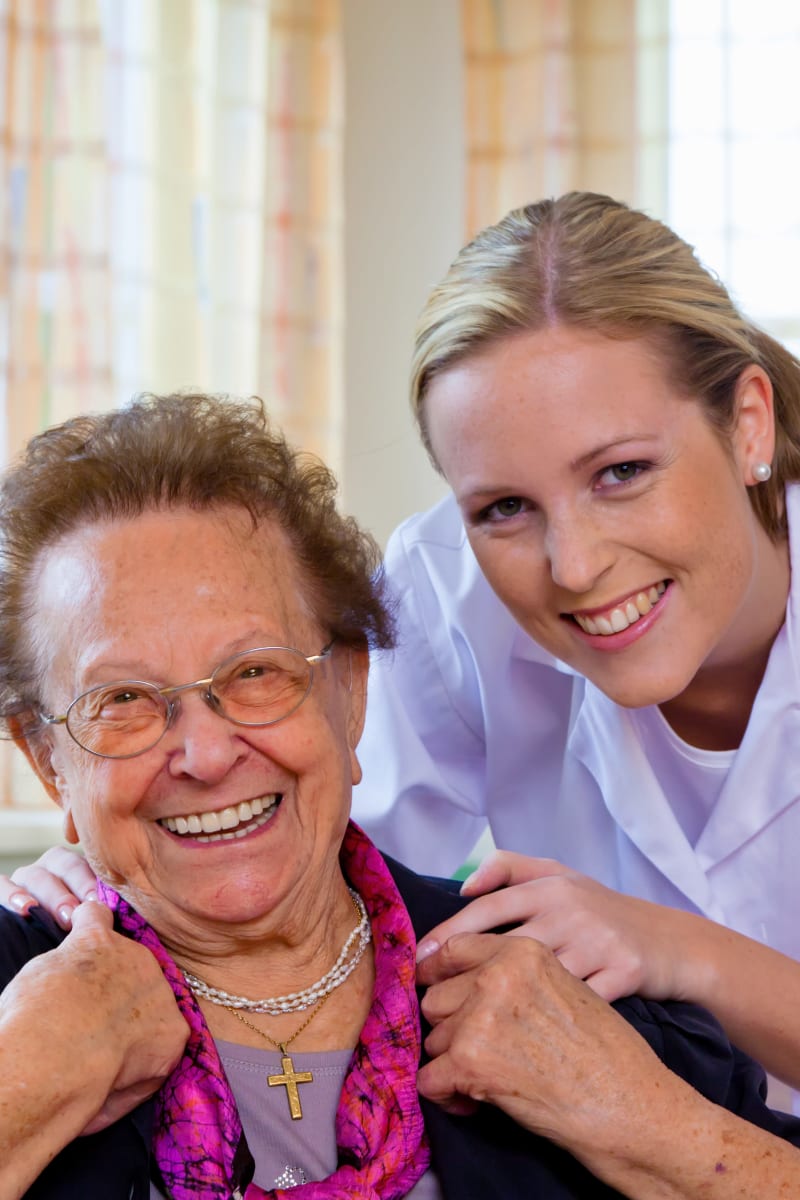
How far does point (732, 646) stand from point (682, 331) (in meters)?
0.46

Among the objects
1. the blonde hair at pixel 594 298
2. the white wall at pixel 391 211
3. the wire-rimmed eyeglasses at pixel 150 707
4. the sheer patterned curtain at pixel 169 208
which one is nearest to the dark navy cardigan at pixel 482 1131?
the wire-rimmed eyeglasses at pixel 150 707

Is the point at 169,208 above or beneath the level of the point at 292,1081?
above

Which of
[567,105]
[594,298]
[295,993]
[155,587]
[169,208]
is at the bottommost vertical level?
[295,993]

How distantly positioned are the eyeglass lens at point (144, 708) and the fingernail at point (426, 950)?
0.99ft

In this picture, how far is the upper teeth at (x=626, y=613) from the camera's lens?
1659 millimetres

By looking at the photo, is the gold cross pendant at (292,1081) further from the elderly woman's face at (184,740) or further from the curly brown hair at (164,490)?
the curly brown hair at (164,490)

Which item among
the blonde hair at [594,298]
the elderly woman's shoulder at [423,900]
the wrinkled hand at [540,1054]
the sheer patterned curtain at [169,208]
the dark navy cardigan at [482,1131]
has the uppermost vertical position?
the sheer patterned curtain at [169,208]

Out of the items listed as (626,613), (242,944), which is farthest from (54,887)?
(626,613)

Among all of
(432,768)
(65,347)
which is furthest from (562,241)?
(65,347)

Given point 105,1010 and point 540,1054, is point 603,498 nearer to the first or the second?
point 540,1054

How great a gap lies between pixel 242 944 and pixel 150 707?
272 millimetres

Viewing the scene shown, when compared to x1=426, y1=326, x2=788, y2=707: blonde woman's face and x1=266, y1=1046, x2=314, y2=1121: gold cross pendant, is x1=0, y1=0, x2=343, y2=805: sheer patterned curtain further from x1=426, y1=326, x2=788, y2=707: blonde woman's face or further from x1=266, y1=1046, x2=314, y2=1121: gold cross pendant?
x1=266, y1=1046, x2=314, y2=1121: gold cross pendant

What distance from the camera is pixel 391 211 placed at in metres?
4.07

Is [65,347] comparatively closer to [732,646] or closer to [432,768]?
[432,768]
